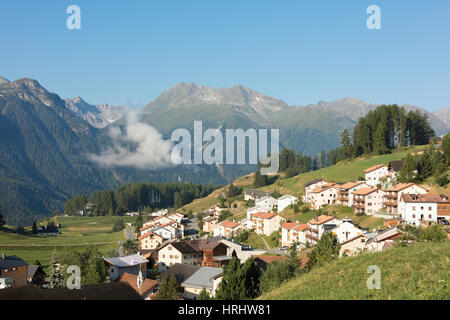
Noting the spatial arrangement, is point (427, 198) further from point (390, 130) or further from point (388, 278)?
point (390, 130)

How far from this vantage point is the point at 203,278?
142 feet

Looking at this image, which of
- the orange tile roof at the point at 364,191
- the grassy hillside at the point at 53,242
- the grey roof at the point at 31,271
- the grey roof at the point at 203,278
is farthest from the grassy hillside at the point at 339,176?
the grey roof at the point at 31,271

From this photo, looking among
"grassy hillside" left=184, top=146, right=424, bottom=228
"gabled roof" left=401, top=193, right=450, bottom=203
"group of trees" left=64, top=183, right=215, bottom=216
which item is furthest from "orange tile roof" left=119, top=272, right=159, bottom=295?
"group of trees" left=64, top=183, right=215, bottom=216

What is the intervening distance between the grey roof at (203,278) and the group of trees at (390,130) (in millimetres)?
70599

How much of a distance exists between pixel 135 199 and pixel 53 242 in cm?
7303

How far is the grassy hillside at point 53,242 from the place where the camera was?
77.7m

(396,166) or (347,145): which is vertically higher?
(347,145)

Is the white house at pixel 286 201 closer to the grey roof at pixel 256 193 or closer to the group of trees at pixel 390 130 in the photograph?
the grey roof at pixel 256 193

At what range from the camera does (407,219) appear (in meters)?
54.2

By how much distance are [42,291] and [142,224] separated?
76.5 meters

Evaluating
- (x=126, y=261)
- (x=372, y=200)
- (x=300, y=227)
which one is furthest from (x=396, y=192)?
(x=126, y=261)

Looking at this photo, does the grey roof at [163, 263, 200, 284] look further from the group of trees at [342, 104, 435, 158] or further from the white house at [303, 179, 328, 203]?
the group of trees at [342, 104, 435, 158]
